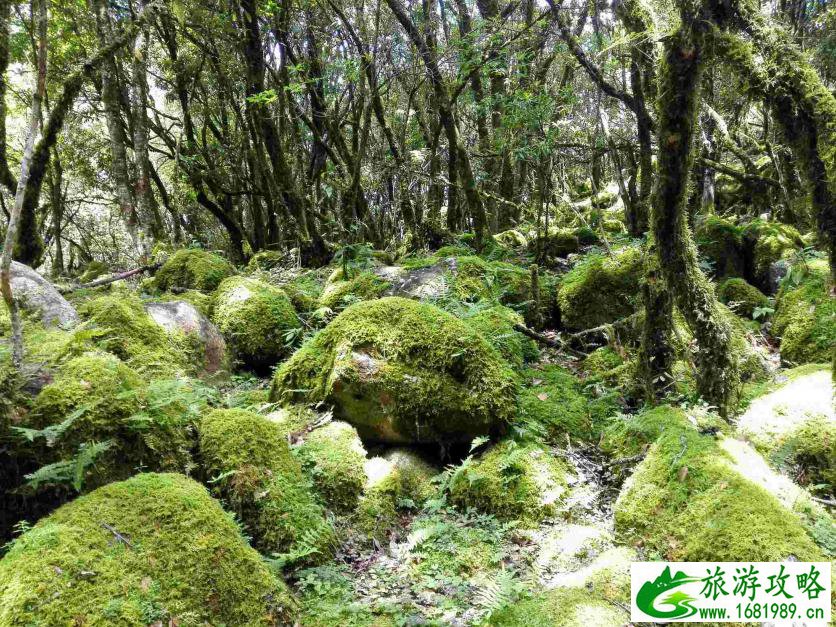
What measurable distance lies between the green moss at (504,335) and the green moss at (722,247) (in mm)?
4344

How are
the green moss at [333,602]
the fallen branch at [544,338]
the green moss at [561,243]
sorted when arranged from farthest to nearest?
the green moss at [561,243] < the fallen branch at [544,338] < the green moss at [333,602]

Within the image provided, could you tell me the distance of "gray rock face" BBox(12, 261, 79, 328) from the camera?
499 cm

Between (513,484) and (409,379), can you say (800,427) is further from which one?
(409,379)

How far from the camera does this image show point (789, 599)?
2.70 m

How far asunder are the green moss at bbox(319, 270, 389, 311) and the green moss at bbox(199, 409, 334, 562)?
3.35 meters

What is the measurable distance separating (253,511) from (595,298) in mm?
5558

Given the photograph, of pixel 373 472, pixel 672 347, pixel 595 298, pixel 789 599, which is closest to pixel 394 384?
pixel 373 472

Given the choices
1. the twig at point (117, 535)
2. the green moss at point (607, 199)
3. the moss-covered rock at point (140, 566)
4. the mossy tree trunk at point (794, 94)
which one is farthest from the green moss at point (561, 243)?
the green moss at point (607, 199)

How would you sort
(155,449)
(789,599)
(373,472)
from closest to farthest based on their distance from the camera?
(789,599)
(155,449)
(373,472)

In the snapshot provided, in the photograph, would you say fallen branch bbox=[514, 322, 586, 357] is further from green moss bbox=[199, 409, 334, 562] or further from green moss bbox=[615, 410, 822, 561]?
green moss bbox=[199, 409, 334, 562]

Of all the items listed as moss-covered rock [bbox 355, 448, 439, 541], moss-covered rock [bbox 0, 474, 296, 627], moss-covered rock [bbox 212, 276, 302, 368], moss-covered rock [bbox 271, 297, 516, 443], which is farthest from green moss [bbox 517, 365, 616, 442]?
moss-covered rock [bbox 212, 276, 302, 368]

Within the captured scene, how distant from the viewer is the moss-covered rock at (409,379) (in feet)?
15.5

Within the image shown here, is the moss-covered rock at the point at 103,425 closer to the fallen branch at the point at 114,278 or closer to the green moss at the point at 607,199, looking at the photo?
the fallen branch at the point at 114,278

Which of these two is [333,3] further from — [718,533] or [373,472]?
[718,533]
